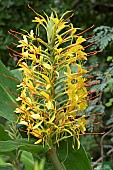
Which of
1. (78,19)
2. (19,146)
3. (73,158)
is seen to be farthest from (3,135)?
(78,19)

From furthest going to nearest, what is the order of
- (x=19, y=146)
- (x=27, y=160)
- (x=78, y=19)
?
(x=78, y=19) → (x=27, y=160) → (x=19, y=146)

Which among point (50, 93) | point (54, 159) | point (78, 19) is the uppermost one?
point (78, 19)

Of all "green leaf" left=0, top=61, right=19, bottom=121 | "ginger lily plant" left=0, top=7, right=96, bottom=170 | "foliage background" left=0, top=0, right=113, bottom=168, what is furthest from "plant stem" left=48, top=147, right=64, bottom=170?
"foliage background" left=0, top=0, right=113, bottom=168

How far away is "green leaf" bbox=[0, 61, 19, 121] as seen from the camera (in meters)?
1.21

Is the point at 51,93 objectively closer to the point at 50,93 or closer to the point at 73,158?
the point at 50,93

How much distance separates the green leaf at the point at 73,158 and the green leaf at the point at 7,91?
0.15 m

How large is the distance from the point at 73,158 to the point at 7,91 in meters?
0.24

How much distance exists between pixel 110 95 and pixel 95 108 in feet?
1.90

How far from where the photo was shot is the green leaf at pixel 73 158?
1.23 m

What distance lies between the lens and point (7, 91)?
48.1 inches

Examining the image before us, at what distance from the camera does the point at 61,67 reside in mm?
1126

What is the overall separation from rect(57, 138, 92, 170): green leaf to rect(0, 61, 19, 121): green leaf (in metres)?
0.15

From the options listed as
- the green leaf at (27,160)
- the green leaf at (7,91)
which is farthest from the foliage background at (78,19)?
the green leaf at (7,91)

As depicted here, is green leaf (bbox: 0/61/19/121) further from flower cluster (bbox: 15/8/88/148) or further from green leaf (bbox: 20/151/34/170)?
green leaf (bbox: 20/151/34/170)
